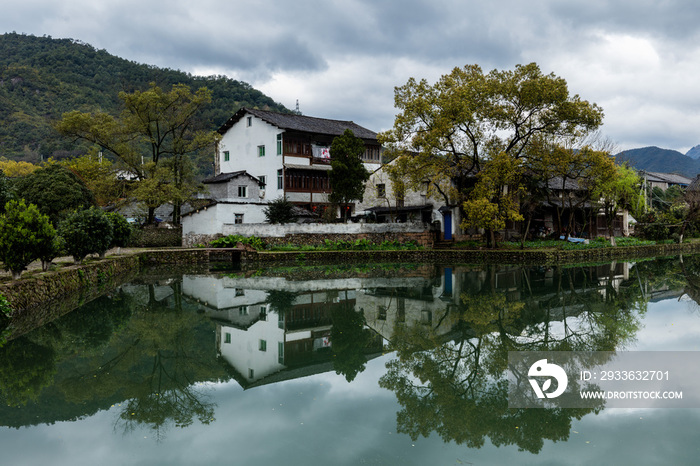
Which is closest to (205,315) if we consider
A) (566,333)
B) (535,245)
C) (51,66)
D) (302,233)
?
(566,333)

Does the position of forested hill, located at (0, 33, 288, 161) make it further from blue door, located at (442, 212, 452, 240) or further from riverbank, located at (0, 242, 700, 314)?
blue door, located at (442, 212, 452, 240)

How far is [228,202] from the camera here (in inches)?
1264

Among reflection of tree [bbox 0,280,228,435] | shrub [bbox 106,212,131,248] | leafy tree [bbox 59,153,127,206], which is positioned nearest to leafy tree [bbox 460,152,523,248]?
shrub [bbox 106,212,131,248]

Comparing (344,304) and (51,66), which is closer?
(344,304)

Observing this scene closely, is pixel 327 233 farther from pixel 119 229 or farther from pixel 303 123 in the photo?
pixel 119 229

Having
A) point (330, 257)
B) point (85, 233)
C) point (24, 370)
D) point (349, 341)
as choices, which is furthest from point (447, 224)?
point (24, 370)

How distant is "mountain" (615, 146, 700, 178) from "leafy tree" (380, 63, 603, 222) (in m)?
139

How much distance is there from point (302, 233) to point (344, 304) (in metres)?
16.8

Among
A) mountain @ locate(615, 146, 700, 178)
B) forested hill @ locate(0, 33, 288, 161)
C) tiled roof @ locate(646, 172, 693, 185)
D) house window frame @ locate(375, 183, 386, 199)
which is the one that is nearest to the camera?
house window frame @ locate(375, 183, 386, 199)

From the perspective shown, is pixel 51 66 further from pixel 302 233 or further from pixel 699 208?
pixel 699 208

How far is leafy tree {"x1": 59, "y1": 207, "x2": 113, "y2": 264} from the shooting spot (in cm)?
1708

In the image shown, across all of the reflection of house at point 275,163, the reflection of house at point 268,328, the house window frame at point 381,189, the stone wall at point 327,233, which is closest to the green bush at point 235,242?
the stone wall at point 327,233

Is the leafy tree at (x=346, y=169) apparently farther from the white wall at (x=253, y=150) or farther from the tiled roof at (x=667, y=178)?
the tiled roof at (x=667, y=178)

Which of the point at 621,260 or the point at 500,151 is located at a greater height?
the point at 500,151
